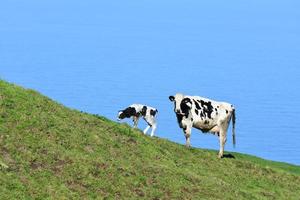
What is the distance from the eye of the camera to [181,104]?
3416 centimetres

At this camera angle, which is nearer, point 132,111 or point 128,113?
point 132,111

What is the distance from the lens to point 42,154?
2392 centimetres

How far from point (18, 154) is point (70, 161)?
183 centimetres

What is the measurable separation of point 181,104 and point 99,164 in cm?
1042

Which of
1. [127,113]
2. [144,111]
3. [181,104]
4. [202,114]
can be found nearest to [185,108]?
[181,104]

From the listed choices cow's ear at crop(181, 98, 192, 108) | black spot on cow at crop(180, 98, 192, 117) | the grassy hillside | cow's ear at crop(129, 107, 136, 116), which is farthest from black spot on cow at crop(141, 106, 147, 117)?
the grassy hillside

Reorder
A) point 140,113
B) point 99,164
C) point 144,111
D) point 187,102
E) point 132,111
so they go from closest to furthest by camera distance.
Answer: point 99,164 < point 187,102 < point 144,111 < point 140,113 < point 132,111

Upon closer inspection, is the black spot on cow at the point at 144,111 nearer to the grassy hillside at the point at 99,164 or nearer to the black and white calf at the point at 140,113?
the black and white calf at the point at 140,113

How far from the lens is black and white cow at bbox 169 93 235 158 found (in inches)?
1342

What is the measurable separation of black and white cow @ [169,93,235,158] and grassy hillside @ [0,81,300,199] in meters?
1.69

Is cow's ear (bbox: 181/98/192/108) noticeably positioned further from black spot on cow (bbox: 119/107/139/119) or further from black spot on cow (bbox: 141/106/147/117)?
black spot on cow (bbox: 119/107/139/119)

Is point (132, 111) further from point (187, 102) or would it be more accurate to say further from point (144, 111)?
point (187, 102)

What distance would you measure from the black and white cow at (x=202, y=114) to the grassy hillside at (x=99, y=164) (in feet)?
5.55

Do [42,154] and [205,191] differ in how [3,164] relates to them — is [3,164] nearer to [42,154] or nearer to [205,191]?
[42,154]
